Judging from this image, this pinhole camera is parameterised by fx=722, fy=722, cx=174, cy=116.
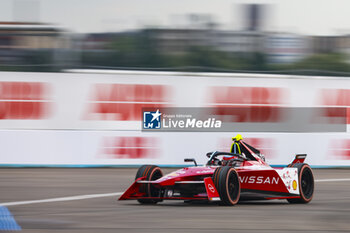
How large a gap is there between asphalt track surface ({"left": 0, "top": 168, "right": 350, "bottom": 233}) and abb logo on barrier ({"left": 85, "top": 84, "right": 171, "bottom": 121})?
21.2 feet

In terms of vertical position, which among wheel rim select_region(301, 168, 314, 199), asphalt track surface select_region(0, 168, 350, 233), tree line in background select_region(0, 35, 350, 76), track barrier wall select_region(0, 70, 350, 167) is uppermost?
tree line in background select_region(0, 35, 350, 76)

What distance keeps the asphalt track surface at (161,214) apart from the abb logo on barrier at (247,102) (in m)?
7.02

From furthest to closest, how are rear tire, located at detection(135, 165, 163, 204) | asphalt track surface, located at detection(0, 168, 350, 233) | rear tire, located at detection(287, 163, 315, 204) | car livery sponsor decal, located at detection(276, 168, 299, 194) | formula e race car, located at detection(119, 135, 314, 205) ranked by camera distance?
rear tire, located at detection(287, 163, 315, 204)
car livery sponsor decal, located at detection(276, 168, 299, 194)
rear tire, located at detection(135, 165, 163, 204)
formula e race car, located at detection(119, 135, 314, 205)
asphalt track surface, located at detection(0, 168, 350, 233)

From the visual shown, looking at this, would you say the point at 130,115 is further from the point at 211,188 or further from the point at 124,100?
the point at 211,188

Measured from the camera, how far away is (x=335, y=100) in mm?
21969

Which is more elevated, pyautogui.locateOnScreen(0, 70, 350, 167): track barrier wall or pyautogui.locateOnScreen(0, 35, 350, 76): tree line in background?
pyautogui.locateOnScreen(0, 35, 350, 76): tree line in background

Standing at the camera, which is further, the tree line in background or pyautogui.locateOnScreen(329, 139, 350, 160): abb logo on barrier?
the tree line in background

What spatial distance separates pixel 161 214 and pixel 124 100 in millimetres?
→ 12200

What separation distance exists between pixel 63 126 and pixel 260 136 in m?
5.75

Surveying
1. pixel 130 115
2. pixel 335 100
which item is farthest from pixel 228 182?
pixel 335 100

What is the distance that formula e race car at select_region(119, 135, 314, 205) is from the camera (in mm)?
10258

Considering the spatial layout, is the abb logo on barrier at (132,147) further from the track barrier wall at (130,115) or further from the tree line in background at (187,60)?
the tree line in background at (187,60)

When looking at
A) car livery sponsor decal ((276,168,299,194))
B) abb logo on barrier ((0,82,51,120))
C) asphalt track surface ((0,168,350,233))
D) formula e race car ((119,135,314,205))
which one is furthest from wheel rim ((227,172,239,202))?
abb logo on barrier ((0,82,51,120))

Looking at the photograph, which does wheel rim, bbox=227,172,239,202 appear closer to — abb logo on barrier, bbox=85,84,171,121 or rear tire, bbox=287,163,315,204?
rear tire, bbox=287,163,315,204
